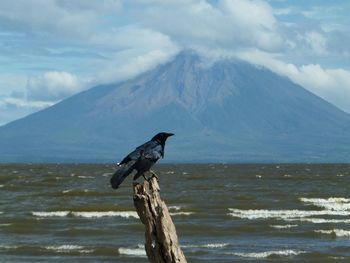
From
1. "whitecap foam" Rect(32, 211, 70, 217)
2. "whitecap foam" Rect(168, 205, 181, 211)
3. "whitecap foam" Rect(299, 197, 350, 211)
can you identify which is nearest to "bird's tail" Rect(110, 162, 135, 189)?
"whitecap foam" Rect(32, 211, 70, 217)

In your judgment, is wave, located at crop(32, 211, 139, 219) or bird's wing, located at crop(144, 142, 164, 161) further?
wave, located at crop(32, 211, 139, 219)

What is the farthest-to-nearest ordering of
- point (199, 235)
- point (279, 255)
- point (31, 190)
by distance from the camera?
point (31, 190) < point (199, 235) < point (279, 255)

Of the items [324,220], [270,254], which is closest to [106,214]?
[324,220]

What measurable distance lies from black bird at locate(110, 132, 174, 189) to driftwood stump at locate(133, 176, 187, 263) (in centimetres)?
26

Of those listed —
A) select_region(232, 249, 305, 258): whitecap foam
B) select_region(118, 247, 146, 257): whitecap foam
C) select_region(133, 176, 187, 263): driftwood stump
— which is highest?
select_region(133, 176, 187, 263): driftwood stump

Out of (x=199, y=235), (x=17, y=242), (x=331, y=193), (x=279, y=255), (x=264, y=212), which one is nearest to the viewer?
(x=279, y=255)

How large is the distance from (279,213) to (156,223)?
33.6m

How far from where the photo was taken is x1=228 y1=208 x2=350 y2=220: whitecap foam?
4201 centimetres

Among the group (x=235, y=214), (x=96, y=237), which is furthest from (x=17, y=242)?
(x=235, y=214)

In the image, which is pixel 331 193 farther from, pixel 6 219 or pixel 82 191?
pixel 6 219

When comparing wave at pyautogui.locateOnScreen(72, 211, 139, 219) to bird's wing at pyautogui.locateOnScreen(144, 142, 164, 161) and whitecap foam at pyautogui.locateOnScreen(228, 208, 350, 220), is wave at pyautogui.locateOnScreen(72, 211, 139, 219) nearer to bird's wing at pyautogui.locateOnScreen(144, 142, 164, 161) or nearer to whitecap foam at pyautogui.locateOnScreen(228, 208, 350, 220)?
whitecap foam at pyautogui.locateOnScreen(228, 208, 350, 220)

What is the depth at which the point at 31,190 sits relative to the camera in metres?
69.1

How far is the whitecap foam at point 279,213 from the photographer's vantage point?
1654 inches

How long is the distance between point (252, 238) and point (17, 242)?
9186 millimetres
